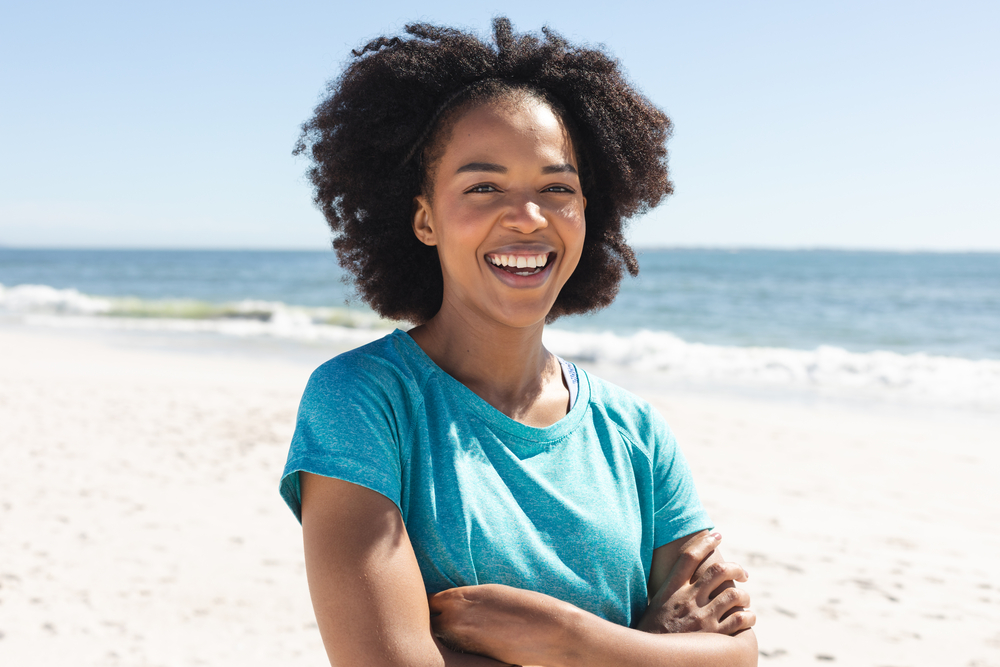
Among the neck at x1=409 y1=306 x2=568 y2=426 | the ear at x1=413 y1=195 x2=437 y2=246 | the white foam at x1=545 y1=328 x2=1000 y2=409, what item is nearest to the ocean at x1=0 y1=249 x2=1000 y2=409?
the white foam at x1=545 y1=328 x2=1000 y2=409

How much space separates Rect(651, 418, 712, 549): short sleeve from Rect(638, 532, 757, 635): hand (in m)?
0.04

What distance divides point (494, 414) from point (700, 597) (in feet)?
2.22

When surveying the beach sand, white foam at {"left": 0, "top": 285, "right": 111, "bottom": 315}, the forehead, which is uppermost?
the forehead

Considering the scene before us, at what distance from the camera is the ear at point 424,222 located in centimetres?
199

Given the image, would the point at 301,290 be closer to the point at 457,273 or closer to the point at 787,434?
the point at 787,434

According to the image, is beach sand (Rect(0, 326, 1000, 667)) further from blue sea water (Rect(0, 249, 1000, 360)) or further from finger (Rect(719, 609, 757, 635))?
blue sea water (Rect(0, 249, 1000, 360))

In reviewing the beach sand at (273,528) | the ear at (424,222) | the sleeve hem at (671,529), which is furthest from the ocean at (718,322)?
the beach sand at (273,528)

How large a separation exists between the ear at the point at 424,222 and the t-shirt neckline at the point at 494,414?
29 cm

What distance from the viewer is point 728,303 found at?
30.2 m

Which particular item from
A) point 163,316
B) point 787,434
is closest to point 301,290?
point 163,316

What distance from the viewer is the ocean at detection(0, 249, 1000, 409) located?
46.6 feet

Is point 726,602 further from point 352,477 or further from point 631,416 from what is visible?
point 352,477

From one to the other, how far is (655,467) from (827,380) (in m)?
13.0

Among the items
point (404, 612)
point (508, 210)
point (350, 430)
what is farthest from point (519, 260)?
point (404, 612)
